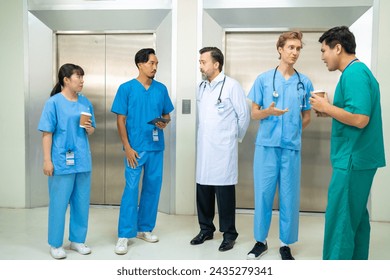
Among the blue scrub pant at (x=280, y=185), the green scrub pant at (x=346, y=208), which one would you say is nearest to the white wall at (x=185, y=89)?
the blue scrub pant at (x=280, y=185)

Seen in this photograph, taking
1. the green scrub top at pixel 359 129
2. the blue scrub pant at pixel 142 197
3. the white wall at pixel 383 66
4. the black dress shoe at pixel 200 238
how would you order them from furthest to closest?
the white wall at pixel 383 66
the black dress shoe at pixel 200 238
the blue scrub pant at pixel 142 197
the green scrub top at pixel 359 129

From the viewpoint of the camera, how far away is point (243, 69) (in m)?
4.28

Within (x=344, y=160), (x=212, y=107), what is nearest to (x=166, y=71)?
(x=212, y=107)

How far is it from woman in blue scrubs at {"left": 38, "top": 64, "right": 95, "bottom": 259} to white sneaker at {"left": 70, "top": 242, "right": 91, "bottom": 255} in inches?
4.7

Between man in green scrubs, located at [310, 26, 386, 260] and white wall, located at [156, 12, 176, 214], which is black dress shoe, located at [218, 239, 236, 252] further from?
white wall, located at [156, 12, 176, 214]

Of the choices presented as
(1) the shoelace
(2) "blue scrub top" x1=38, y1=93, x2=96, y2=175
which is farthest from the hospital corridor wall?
(2) "blue scrub top" x1=38, y1=93, x2=96, y2=175

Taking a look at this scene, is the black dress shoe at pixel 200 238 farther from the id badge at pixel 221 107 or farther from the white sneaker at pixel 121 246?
the id badge at pixel 221 107

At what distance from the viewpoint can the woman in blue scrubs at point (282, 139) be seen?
2889 millimetres

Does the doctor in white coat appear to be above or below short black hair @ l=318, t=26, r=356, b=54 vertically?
below

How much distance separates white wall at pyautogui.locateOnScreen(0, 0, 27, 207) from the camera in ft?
13.9

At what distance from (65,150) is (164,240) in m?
1.12

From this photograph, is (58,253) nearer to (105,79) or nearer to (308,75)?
(105,79)

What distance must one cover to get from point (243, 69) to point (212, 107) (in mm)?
1299

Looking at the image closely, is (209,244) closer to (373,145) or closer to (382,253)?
(382,253)
